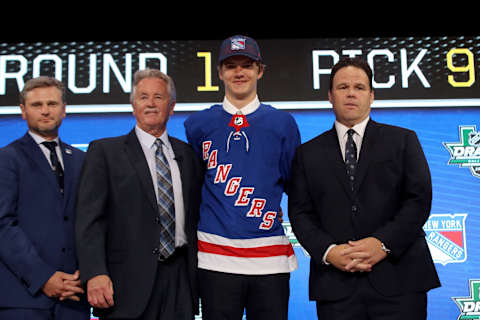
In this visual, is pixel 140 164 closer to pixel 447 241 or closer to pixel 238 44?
pixel 238 44

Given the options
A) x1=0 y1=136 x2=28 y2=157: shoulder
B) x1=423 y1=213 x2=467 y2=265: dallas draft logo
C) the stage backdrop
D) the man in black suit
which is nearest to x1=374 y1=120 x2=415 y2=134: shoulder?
the man in black suit

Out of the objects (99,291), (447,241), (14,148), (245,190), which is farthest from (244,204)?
(447,241)

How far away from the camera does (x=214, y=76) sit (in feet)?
13.1

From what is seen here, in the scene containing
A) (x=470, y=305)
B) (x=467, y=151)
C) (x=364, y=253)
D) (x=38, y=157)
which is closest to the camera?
(x=364, y=253)

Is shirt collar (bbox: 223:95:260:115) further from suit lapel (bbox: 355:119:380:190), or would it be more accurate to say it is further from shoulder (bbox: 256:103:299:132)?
suit lapel (bbox: 355:119:380:190)

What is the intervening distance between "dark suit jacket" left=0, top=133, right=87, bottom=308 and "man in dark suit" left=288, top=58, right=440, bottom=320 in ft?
3.12

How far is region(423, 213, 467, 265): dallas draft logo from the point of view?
12.7 feet

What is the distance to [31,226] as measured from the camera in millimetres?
2033

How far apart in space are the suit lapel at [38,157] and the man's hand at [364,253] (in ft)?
4.04

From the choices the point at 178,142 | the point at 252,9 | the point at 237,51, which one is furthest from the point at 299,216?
the point at 252,9

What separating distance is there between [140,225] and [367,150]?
3.19ft

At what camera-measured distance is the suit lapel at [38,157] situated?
6.88 ft

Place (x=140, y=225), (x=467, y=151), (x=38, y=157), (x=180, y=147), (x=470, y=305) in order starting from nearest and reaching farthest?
(x=140, y=225)
(x=38, y=157)
(x=180, y=147)
(x=470, y=305)
(x=467, y=151)

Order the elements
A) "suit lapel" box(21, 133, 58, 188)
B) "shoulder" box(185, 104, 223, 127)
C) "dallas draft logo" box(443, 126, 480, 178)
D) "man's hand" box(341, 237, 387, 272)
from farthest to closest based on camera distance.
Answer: "dallas draft logo" box(443, 126, 480, 178) → "shoulder" box(185, 104, 223, 127) → "suit lapel" box(21, 133, 58, 188) → "man's hand" box(341, 237, 387, 272)
